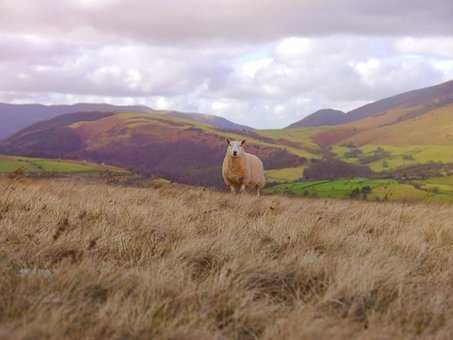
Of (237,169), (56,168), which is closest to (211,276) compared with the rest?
(237,169)

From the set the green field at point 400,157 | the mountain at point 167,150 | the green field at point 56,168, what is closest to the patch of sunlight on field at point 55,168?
the green field at point 56,168

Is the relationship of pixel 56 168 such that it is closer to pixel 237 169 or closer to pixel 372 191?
pixel 372 191

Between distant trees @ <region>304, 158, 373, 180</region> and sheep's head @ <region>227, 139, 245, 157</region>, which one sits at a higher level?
sheep's head @ <region>227, 139, 245, 157</region>

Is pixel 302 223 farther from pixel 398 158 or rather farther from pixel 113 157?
pixel 113 157

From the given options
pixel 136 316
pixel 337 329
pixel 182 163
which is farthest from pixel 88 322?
pixel 182 163

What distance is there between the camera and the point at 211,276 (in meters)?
5.46

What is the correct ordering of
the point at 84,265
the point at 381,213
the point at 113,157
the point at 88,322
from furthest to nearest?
1. the point at 113,157
2. the point at 381,213
3. the point at 84,265
4. the point at 88,322

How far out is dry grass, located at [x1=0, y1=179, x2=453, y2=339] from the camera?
429 cm

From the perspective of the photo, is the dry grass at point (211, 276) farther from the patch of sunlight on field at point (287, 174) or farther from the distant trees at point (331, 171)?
the distant trees at point (331, 171)

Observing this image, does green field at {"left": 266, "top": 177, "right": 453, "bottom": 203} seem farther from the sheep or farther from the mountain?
the mountain

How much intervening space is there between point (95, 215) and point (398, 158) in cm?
14105

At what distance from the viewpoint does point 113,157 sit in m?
171

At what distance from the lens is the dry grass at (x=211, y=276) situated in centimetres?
429

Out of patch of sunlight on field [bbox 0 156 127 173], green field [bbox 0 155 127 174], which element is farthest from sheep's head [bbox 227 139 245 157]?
patch of sunlight on field [bbox 0 156 127 173]
